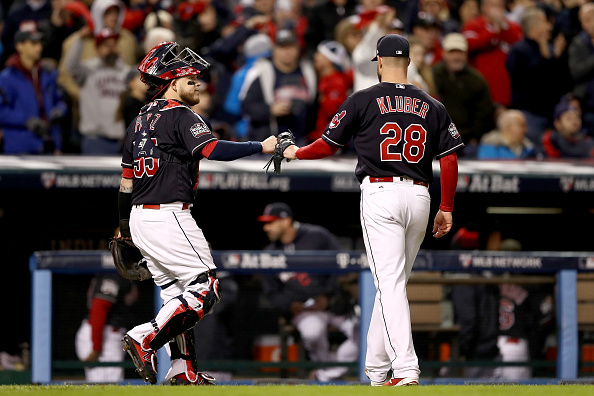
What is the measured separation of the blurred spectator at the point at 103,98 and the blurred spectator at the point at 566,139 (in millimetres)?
3856

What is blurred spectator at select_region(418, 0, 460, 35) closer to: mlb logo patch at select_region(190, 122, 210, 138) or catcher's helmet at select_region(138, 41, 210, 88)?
catcher's helmet at select_region(138, 41, 210, 88)

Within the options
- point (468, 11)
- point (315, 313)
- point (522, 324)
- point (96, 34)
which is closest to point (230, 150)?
point (315, 313)

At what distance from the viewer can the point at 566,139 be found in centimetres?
948

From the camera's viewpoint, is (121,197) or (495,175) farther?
(495,175)

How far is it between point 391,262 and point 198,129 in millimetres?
1138

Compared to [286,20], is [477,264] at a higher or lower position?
lower

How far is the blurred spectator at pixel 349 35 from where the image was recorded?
995cm

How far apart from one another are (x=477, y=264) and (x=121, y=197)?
2.68 m

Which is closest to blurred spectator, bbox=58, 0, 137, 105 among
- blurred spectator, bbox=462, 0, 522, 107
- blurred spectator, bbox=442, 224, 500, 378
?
blurred spectator, bbox=462, 0, 522, 107

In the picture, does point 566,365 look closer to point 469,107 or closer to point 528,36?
point 469,107

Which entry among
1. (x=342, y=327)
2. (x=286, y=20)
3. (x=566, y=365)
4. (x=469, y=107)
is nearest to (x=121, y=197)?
(x=342, y=327)

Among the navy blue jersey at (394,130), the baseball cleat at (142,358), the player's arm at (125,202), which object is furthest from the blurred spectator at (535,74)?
the baseball cleat at (142,358)

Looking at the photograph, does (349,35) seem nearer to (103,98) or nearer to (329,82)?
(329,82)

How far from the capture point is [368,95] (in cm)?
513
